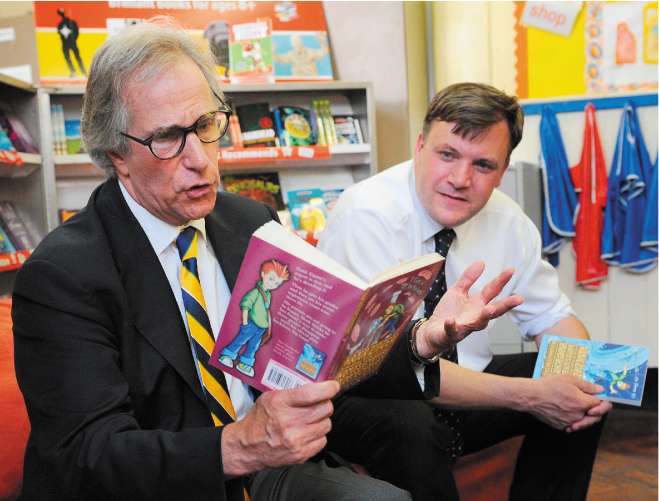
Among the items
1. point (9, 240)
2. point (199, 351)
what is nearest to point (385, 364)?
point (199, 351)

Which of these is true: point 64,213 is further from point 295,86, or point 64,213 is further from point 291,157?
point 295,86

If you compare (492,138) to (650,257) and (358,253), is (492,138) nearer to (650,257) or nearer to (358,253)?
(358,253)

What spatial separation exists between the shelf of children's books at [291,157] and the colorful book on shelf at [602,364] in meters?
1.86

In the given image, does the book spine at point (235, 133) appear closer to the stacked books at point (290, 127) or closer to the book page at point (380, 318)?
the stacked books at point (290, 127)

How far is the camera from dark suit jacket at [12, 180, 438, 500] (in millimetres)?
1118

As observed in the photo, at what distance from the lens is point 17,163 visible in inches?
114

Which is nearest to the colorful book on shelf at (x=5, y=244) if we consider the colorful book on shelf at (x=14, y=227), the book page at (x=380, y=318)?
the colorful book on shelf at (x=14, y=227)

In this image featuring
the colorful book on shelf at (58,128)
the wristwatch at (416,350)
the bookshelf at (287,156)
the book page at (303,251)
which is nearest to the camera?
the book page at (303,251)

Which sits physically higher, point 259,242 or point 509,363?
point 259,242

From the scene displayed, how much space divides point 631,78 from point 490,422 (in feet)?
9.79

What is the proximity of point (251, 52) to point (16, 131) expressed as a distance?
123 cm

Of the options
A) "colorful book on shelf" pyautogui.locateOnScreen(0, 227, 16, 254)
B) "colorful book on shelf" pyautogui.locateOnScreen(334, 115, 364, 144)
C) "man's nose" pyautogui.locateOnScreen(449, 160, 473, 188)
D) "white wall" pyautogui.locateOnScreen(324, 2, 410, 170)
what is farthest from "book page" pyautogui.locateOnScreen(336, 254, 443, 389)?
"white wall" pyautogui.locateOnScreen(324, 2, 410, 170)

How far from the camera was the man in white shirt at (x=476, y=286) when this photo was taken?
5.65 ft

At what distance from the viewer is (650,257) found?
140 inches
